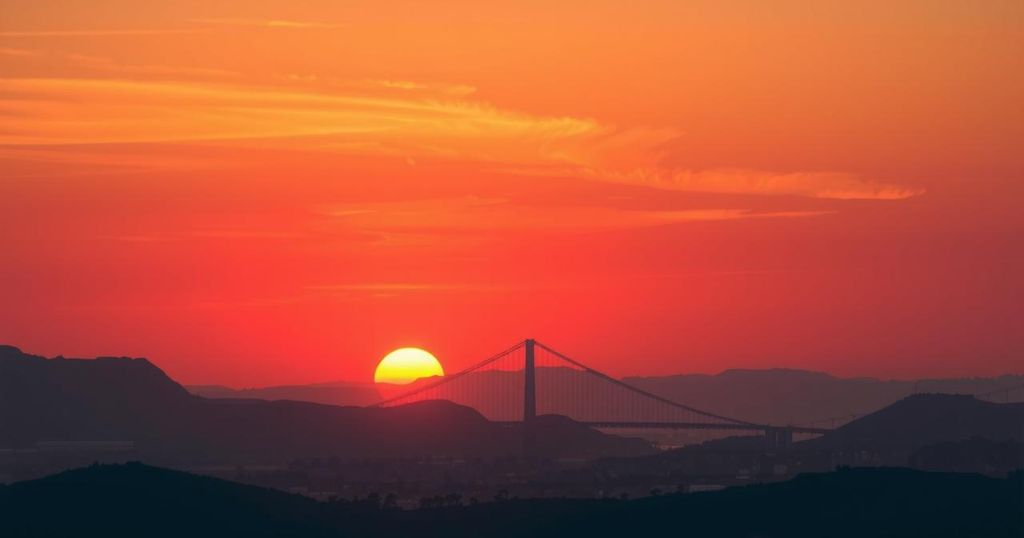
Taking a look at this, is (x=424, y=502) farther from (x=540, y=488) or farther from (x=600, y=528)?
(x=540, y=488)

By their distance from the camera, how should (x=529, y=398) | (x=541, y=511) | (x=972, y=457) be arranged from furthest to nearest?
(x=529, y=398)
(x=972, y=457)
(x=541, y=511)

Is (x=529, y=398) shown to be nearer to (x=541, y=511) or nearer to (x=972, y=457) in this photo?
(x=972, y=457)

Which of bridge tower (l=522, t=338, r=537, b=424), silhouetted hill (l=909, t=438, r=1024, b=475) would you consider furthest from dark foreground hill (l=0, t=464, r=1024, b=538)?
bridge tower (l=522, t=338, r=537, b=424)

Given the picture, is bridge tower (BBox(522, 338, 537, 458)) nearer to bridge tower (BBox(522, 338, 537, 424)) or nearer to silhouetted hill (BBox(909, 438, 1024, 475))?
bridge tower (BBox(522, 338, 537, 424))

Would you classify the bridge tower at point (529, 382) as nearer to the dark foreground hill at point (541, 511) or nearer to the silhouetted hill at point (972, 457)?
the silhouetted hill at point (972, 457)

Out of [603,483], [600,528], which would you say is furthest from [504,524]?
[603,483]

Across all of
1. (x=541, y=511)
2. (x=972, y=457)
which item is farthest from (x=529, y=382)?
(x=541, y=511)

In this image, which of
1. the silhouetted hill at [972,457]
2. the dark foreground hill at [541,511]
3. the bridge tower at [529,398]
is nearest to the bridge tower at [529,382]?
the bridge tower at [529,398]

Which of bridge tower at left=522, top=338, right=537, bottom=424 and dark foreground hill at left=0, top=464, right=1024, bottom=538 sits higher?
→ bridge tower at left=522, top=338, right=537, bottom=424
